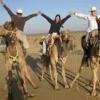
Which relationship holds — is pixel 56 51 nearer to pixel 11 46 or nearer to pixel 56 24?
pixel 56 24

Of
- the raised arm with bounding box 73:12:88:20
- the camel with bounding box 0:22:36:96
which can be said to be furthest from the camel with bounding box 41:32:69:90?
the camel with bounding box 0:22:36:96

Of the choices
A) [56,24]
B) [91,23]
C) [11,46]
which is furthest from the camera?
[56,24]

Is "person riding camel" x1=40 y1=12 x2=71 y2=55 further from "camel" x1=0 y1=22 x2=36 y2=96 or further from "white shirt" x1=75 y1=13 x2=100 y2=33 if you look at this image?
"camel" x1=0 y1=22 x2=36 y2=96

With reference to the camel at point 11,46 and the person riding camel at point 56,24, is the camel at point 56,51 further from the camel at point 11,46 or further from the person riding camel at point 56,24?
the camel at point 11,46

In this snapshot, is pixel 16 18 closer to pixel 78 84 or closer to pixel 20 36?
pixel 20 36

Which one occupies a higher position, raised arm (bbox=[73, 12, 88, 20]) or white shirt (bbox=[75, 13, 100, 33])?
raised arm (bbox=[73, 12, 88, 20])

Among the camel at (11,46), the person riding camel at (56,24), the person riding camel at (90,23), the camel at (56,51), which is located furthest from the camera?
the person riding camel at (56,24)

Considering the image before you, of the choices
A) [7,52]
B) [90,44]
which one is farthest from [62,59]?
[7,52]

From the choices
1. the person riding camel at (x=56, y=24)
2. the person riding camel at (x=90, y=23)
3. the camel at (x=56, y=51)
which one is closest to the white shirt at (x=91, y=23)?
the person riding camel at (x=90, y=23)

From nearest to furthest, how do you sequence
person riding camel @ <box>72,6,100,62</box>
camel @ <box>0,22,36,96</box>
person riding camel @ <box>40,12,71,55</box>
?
1. camel @ <box>0,22,36,96</box>
2. person riding camel @ <box>72,6,100,62</box>
3. person riding camel @ <box>40,12,71,55</box>

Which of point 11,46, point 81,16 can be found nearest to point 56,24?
point 81,16

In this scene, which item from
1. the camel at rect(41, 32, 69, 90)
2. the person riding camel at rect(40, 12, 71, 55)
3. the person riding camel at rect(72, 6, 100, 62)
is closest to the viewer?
the person riding camel at rect(72, 6, 100, 62)

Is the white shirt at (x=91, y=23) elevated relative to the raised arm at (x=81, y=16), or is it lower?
lower

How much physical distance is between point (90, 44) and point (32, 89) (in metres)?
2.73
